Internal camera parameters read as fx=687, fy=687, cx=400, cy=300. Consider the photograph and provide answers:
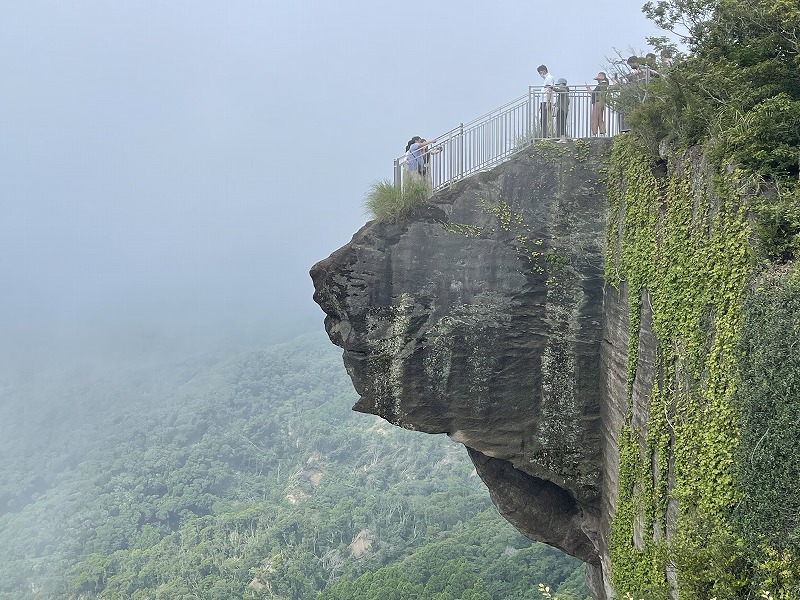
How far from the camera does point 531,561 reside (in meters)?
33.8

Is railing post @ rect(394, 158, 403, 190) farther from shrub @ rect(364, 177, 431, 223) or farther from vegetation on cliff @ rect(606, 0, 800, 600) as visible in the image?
vegetation on cliff @ rect(606, 0, 800, 600)

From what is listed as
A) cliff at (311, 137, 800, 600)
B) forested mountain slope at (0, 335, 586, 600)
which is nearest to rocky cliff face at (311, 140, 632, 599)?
cliff at (311, 137, 800, 600)

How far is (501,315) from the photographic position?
11609mm

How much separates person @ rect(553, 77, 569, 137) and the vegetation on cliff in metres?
1.70

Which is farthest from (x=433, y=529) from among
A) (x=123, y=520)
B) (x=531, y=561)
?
(x=123, y=520)

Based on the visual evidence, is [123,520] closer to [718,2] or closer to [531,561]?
[531,561]

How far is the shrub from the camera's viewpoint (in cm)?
1179

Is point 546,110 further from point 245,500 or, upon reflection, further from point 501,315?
point 245,500

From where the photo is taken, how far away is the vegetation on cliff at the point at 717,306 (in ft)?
20.8

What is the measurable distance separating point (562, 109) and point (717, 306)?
5511 mm

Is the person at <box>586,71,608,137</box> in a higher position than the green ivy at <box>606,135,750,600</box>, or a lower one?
higher

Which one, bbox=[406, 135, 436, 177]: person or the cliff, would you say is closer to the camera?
the cliff

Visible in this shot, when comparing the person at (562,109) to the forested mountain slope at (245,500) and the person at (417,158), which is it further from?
the forested mountain slope at (245,500)

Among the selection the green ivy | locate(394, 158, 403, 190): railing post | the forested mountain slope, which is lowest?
the forested mountain slope
